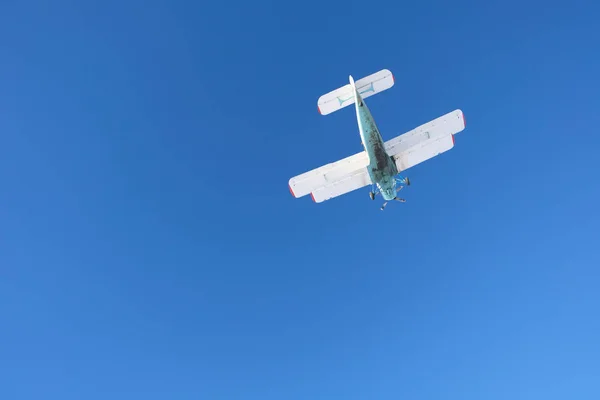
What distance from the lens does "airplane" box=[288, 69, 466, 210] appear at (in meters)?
32.3

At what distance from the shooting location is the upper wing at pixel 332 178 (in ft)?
112

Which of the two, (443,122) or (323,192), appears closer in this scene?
(443,122)

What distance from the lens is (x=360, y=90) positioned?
33.3 m

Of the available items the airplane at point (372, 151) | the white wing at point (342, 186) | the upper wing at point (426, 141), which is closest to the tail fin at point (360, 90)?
the airplane at point (372, 151)

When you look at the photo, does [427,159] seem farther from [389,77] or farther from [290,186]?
[290,186]

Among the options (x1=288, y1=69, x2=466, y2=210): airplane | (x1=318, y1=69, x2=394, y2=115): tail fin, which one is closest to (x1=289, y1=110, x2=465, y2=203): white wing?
(x1=288, y1=69, x2=466, y2=210): airplane

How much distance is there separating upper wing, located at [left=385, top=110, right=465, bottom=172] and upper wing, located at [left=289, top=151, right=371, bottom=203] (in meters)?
2.62

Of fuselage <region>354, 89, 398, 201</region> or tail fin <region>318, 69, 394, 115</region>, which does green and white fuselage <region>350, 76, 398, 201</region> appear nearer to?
fuselage <region>354, 89, 398, 201</region>

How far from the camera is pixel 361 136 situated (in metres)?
32.2

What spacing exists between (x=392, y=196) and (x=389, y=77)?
9288mm

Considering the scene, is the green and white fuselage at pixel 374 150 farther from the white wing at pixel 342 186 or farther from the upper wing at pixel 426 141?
the white wing at pixel 342 186

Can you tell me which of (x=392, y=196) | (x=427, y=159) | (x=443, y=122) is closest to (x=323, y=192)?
(x=392, y=196)

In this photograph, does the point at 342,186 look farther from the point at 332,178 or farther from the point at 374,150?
the point at 374,150

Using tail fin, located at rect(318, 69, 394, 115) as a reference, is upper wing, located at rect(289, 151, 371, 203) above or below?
below
